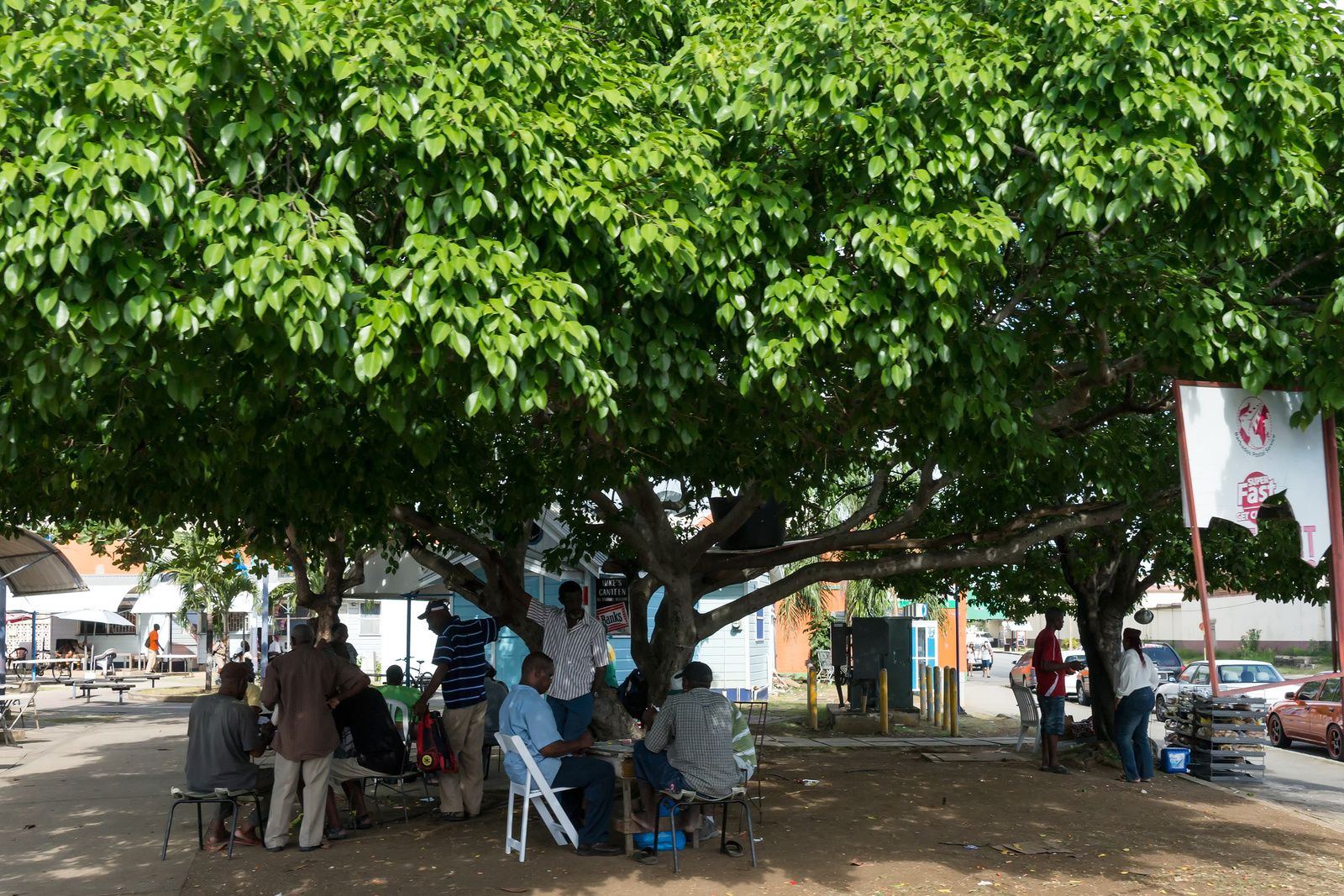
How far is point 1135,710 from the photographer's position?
11781mm

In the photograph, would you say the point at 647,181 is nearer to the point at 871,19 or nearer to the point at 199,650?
the point at 871,19

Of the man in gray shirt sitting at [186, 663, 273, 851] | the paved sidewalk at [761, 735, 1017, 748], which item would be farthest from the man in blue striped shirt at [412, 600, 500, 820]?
the paved sidewalk at [761, 735, 1017, 748]

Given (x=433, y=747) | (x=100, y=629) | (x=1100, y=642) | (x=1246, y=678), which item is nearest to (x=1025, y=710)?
(x=1100, y=642)

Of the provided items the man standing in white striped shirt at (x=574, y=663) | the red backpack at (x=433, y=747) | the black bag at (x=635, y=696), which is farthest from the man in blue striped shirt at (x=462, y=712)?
the black bag at (x=635, y=696)

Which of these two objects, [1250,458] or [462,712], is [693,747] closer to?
[462,712]

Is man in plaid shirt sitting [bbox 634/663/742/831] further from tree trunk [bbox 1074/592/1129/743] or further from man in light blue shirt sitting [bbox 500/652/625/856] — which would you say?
tree trunk [bbox 1074/592/1129/743]

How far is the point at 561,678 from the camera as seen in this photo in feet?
30.5

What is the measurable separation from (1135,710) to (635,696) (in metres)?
5.23

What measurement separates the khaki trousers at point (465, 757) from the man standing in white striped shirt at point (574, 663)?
2.11ft

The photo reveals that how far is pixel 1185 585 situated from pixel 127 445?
1453 cm

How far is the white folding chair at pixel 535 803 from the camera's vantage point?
758 centimetres

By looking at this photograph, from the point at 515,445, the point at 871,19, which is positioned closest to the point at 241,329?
the point at 871,19

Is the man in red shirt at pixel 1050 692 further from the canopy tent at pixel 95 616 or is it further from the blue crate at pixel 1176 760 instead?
the canopy tent at pixel 95 616

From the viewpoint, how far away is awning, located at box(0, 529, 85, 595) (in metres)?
16.8
